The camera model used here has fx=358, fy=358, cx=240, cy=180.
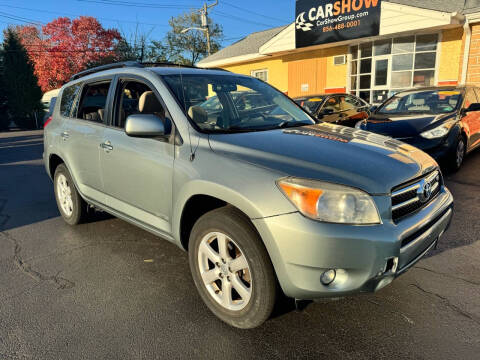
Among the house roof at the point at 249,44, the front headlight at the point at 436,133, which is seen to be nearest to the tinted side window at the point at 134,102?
the front headlight at the point at 436,133

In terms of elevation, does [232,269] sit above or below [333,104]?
below

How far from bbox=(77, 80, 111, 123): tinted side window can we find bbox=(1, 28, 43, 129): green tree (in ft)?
92.2

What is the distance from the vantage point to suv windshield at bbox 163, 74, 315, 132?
9.23 ft

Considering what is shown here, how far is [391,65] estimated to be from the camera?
1326cm

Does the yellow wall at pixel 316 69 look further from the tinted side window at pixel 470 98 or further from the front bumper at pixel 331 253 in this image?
the front bumper at pixel 331 253

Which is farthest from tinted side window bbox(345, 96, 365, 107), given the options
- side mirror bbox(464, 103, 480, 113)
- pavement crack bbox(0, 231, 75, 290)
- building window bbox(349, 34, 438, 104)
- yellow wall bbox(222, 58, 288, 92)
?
pavement crack bbox(0, 231, 75, 290)

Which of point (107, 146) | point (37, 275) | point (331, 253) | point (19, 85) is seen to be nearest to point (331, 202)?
point (331, 253)

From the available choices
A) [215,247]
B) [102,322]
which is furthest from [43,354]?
[215,247]

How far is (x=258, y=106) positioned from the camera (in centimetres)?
333

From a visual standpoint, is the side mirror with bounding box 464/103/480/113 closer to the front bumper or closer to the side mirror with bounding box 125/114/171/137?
the front bumper

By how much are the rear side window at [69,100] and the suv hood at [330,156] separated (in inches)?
94.6

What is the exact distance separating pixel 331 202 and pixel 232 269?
0.79m

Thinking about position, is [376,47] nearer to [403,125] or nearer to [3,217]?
[403,125]

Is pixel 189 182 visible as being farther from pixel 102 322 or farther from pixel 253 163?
pixel 102 322
